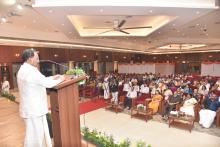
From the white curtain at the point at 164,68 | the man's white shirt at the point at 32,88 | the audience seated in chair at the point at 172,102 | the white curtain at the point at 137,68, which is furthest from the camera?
the white curtain at the point at 164,68

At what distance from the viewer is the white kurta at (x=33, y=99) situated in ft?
→ 6.54

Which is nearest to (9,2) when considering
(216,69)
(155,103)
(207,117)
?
(155,103)

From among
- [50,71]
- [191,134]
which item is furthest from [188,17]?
[50,71]

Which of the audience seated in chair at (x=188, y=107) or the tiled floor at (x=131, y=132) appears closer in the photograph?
the tiled floor at (x=131, y=132)

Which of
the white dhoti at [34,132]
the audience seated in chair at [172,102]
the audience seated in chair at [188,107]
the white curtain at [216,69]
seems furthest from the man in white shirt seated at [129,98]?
the white curtain at [216,69]

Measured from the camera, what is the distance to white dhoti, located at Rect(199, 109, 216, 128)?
6629 millimetres

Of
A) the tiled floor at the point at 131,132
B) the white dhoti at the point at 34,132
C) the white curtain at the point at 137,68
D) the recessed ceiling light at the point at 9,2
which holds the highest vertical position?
the recessed ceiling light at the point at 9,2

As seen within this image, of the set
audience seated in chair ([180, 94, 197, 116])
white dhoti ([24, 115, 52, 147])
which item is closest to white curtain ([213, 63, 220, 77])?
audience seated in chair ([180, 94, 197, 116])

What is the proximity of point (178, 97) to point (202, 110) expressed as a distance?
42.9 inches

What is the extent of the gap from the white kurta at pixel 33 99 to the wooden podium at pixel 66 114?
205 mm

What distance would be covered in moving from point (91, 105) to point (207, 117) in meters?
5.85

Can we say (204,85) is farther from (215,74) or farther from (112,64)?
(112,64)

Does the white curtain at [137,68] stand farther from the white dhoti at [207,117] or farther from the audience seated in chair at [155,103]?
the white dhoti at [207,117]

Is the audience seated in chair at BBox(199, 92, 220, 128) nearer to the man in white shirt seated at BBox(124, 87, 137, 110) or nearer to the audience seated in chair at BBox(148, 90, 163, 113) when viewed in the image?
the audience seated in chair at BBox(148, 90, 163, 113)
